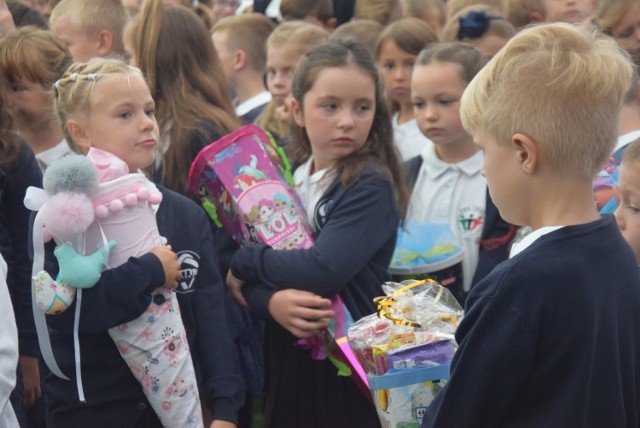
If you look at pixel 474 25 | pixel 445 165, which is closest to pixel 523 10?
pixel 474 25

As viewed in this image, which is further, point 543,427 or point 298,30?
point 298,30

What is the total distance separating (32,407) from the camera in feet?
13.5

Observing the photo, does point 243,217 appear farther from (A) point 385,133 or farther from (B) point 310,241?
(A) point 385,133

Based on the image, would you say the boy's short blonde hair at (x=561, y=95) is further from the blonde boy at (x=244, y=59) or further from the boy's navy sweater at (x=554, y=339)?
the blonde boy at (x=244, y=59)

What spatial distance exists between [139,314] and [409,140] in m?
2.74

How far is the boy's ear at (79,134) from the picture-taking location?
11.3ft

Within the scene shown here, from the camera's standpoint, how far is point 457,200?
14.2 ft

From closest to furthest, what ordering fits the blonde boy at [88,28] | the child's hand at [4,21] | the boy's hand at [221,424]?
the boy's hand at [221,424], the child's hand at [4,21], the blonde boy at [88,28]

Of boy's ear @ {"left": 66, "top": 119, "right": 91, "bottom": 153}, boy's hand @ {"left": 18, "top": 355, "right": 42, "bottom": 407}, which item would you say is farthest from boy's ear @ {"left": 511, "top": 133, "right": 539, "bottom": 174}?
boy's hand @ {"left": 18, "top": 355, "right": 42, "bottom": 407}

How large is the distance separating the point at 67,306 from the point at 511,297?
1.50 meters

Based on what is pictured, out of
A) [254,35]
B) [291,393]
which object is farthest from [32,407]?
[254,35]

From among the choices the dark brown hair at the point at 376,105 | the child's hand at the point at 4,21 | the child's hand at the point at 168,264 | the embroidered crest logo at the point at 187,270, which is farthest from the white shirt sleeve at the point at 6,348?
the child's hand at the point at 4,21

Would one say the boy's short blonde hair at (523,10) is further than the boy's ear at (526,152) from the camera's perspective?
Yes

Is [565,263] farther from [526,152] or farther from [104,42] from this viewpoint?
[104,42]
